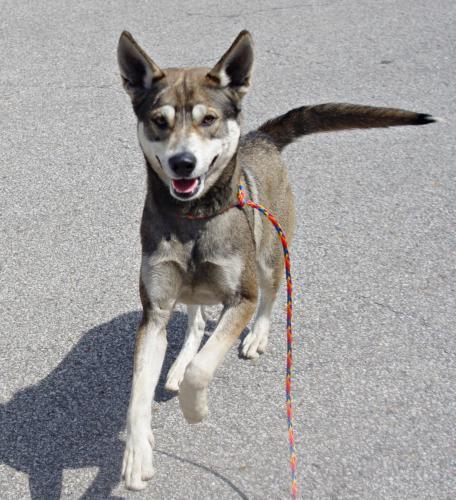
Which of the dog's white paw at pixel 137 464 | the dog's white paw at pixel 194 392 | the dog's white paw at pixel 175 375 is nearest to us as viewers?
the dog's white paw at pixel 137 464

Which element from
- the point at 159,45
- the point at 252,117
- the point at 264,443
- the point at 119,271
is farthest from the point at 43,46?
the point at 264,443

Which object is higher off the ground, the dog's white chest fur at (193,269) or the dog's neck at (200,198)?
the dog's neck at (200,198)

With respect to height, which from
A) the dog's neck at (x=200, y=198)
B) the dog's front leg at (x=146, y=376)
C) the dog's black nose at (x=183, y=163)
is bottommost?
the dog's front leg at (x=146, y=376)

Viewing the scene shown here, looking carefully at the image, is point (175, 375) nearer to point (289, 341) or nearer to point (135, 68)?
point (289, 341)

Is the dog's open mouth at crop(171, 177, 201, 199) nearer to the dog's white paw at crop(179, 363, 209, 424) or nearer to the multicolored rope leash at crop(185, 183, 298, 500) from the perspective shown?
the multicolored rope leash at crop(185, 183, 298, 500)

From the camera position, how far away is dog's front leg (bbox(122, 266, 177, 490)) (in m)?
2.86

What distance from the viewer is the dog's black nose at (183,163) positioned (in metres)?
3.08

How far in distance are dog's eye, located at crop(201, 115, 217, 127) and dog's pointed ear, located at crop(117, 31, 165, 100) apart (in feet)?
1.04

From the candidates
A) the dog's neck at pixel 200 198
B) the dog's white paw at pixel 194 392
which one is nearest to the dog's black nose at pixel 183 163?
the dog's neck at pixel 200 198

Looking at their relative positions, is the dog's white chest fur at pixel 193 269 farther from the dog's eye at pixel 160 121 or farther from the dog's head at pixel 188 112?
the dog's eye at pixel 160 121

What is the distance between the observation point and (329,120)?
13.8 ft

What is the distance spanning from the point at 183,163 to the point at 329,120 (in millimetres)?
1411

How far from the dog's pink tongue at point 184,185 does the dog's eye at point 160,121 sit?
10.1 inches

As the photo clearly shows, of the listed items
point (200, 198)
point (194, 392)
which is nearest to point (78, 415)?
point (194, 392)
